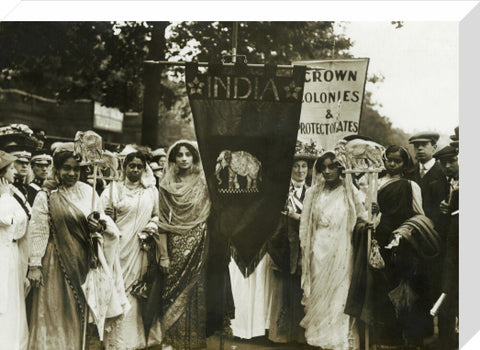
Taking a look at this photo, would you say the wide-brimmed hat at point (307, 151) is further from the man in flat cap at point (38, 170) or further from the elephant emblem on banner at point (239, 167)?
the man in flat cap at point (38, 170)

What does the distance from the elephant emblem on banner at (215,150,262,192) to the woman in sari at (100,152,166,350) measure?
627mm

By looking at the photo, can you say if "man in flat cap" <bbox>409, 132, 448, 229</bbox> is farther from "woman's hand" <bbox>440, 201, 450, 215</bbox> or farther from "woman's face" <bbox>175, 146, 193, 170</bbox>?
"woman's face" <bbox>175, 146, 193, 170</bbox>

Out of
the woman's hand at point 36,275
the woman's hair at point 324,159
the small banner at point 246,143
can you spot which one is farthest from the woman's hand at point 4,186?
the woman's hair at point 324,159

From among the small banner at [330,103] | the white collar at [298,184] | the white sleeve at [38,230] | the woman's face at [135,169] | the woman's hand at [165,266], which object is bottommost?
the woman's hand at [165,266]

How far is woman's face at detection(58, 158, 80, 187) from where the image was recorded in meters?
5.27

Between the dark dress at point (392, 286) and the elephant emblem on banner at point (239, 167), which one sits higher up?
the elephant emblem on banner at point (239, 167)

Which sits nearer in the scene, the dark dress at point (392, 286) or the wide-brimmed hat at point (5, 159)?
the dark dress at point (392, 286)

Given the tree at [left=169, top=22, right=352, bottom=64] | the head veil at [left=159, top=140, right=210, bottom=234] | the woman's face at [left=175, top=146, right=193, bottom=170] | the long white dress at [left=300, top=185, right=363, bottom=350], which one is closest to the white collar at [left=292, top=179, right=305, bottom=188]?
the long white dress at [left=300, top=185, right=363, bottom=350]

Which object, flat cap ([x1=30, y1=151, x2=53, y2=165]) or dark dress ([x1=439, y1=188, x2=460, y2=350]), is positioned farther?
flat cap ([x1=30, y1=151, x2=53, y2=165])

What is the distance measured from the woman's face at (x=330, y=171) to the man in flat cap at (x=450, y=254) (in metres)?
0.85

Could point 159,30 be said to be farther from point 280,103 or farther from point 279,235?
point 279,235

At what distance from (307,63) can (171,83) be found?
1176 mm

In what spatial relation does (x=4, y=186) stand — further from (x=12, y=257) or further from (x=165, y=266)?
(x=165, y=266)

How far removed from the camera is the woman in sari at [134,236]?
5250 mm
